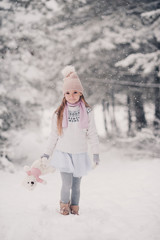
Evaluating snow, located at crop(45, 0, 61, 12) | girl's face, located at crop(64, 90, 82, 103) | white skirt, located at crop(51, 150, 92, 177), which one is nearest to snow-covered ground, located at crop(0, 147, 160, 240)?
white skirt, located at crop(51, 150, 92, 177)

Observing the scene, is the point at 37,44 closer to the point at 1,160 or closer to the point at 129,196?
the point at 1,160

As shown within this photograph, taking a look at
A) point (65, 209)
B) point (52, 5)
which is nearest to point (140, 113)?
point (52, 5)

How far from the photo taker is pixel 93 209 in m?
4.55

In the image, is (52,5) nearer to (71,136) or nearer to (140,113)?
(140,113)

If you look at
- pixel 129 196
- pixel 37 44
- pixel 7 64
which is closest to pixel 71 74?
pixel 129 196

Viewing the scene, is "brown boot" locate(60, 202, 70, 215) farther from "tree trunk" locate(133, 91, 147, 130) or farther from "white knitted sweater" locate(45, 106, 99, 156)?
"tree trunk" locate(133, 91, 147, 130)

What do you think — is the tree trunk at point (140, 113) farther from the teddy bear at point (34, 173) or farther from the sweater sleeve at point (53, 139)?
the teddy bear at point (34, 173)

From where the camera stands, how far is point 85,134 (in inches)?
163

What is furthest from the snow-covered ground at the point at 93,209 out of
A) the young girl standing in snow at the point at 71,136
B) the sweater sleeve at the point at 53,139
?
the sweater sleeve at the point at 53,139

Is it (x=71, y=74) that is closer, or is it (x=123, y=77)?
(x=71, y=74)

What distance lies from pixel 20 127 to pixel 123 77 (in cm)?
438

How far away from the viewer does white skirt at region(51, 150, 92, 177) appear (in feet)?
13.0

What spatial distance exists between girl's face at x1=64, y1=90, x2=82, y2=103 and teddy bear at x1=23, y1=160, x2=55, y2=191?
1.09 meters

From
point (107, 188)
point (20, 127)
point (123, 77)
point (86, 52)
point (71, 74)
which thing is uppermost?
point (86, 52)
